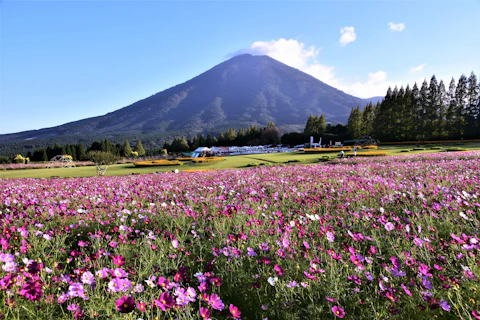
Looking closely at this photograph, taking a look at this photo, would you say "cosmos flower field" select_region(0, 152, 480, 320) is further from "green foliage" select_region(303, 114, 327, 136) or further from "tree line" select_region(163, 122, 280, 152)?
"tree line" select_region(163, 122, 280, 152)

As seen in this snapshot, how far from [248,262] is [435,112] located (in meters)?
56.2

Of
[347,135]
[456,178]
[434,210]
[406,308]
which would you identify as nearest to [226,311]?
[406,308]

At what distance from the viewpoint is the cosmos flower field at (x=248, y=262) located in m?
1.86

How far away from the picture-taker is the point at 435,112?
151ft

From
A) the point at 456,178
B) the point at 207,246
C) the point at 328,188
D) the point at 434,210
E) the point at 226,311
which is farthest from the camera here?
the point at 456,178

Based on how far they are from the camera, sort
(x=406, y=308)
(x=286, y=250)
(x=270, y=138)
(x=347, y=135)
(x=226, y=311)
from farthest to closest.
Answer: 1. (x=270, y=138)
2. (x=347, y=135)
3. (x=286, y=250)
4. (x=226, y=311)
5. (x=406, y=308)

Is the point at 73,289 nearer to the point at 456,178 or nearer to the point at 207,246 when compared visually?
the point at 207,246

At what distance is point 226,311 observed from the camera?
7.29 ft

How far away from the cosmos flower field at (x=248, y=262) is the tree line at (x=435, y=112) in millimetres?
49611

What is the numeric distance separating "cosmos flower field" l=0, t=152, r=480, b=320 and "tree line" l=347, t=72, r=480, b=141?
49.6m

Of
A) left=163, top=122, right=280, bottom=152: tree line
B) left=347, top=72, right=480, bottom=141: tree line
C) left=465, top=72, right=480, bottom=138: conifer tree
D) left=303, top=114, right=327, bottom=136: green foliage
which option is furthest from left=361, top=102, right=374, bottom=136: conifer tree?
left=163, top=122, right=280, bottom=152: tree line

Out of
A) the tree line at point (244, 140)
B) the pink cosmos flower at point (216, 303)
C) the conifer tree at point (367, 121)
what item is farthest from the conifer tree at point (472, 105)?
the pink cosmos flower at point (216, 303)

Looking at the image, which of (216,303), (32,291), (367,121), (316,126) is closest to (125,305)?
(216,303)

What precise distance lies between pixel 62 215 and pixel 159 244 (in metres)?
2.25
